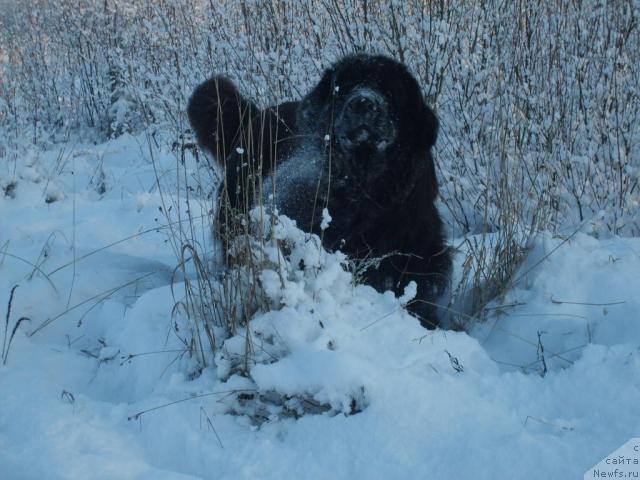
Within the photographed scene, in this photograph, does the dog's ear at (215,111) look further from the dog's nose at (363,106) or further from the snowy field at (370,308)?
the dog's nose at (363,106)

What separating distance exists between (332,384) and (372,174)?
1.24m

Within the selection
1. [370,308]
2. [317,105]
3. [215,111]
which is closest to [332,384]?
→ [370,308]

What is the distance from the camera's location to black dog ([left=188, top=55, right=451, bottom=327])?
2818 mm

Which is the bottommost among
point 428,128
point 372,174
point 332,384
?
point 332,384

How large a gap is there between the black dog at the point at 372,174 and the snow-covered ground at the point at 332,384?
47cm

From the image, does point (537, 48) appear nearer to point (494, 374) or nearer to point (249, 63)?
point (249, 63)

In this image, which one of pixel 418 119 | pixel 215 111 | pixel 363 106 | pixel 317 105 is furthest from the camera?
pixel 215 111

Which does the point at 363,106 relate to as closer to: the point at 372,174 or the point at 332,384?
the point at 372,174

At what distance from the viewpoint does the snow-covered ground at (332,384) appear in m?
1.68

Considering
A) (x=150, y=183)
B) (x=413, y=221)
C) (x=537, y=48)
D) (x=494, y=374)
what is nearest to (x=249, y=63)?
(x=150, y=183)

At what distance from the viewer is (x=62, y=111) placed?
813 centimetres

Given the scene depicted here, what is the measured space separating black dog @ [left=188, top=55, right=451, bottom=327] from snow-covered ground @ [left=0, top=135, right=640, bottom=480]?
1.54 ft

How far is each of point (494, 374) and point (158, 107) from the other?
492 centimetres

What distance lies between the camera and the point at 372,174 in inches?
112
